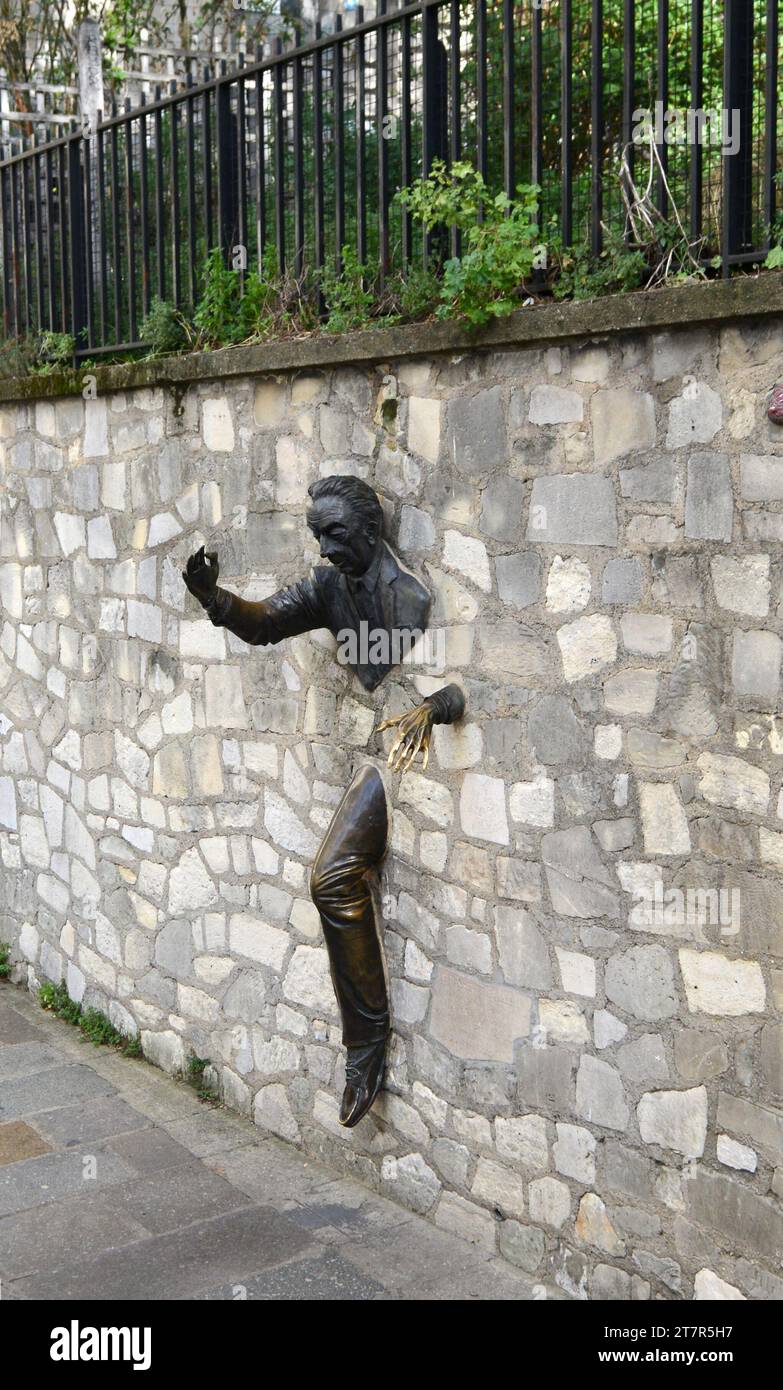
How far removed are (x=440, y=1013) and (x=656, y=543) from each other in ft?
5.71

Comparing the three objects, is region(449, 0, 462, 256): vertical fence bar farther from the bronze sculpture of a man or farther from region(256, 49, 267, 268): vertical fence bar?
region(256, 49, 267, 268): vertical fence bar

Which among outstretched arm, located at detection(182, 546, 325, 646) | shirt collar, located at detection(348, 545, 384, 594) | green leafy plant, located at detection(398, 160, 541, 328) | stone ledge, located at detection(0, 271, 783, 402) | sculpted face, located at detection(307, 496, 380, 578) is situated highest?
green leafy plant, located at detection(398, 160, 541, 328)

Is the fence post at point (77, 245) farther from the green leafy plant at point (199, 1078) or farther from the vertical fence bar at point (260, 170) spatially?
the green leafy plant at point (199, 1078)

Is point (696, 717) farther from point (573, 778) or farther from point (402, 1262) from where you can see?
point (402, 1262)

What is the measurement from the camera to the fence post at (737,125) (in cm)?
375

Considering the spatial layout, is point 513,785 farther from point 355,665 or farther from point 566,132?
point 566,132

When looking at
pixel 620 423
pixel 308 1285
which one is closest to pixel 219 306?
pixel 620 423

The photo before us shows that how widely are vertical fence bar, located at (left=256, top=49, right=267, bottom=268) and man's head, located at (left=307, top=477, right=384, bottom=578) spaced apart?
1361 millimetres

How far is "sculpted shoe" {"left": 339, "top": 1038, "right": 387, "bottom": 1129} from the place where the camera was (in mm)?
4871

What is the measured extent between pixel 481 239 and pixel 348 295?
2.51 ft

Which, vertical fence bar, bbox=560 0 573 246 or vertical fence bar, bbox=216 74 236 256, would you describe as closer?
vertical fence bar, bbox=560 0 573 246

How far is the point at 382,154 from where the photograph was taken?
4.86 metres

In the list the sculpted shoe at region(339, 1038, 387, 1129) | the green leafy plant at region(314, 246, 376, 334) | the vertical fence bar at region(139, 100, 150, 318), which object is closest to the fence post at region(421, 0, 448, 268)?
the green leafy plant at region(314, 246, 376, 334)

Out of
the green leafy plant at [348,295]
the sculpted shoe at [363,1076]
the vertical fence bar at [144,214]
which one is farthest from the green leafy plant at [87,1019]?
the green leafy plant at [348,295]
